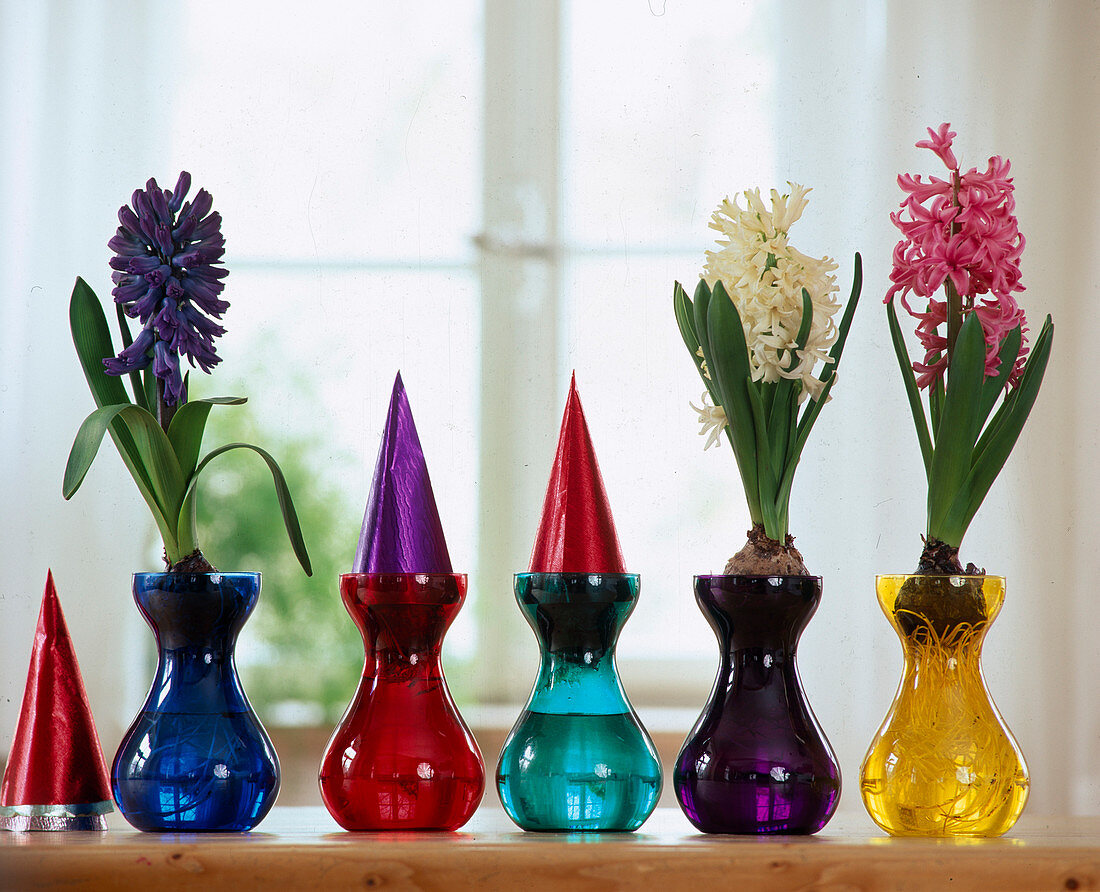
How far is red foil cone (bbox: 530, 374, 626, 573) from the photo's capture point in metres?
0.63

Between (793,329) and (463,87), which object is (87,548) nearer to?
(463,87)

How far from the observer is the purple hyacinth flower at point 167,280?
0.63 meters

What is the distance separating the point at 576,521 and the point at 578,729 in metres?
0.12

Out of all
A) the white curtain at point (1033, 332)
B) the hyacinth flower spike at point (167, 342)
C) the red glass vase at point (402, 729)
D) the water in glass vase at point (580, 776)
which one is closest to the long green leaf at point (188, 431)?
the hyacinth flower spike at point (167, 342)

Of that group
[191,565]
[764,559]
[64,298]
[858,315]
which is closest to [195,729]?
[191,565]

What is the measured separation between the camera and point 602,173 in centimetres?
102

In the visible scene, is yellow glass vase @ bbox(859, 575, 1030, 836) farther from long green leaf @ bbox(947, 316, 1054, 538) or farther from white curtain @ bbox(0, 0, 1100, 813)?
white curtain @ bbox(0, 0, 1100, 813)

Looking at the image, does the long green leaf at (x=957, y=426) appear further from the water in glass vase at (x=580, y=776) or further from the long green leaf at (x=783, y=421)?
the water in glass vase at (x=580, y=776)

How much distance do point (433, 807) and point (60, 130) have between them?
2.50 ft

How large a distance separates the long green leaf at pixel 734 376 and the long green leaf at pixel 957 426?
0.10 metres

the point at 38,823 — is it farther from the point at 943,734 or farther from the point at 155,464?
the point at 943,734

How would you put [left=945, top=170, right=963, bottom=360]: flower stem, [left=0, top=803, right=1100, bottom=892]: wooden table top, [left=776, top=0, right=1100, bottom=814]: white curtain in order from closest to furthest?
[left=0, top=803, right=1100, bottom=892]: wooden table top
[left=945, top=170, right=963, bottom=360]: flower stem
[left=776, top=0, right=1100, bottom=814]: white curtain

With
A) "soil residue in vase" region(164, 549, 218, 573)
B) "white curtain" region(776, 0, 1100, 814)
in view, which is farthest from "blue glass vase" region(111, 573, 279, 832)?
"white curtain" region(776, 0, 1100, 814)

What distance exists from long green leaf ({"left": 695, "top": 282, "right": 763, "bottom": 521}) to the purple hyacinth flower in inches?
11.2
